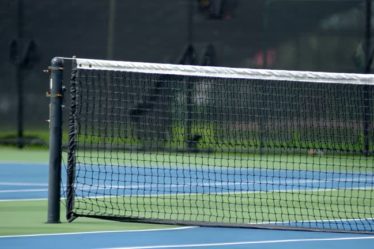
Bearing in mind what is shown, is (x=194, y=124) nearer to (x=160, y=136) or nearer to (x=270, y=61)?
(x=160, y=136)

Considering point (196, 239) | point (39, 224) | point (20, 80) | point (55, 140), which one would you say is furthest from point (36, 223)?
point (20, 80)

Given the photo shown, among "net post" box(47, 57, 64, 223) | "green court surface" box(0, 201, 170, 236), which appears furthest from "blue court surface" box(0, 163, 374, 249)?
"net post" box(47, 57, 64, 223)

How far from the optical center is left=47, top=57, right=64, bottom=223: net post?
765 cm

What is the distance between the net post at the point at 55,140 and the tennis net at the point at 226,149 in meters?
0.14

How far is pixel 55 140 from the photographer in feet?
25.2

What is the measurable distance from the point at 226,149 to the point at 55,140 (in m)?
5.77

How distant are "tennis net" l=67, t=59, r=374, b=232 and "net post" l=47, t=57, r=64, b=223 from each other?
142 mm

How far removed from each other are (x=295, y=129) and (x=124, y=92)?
249 cm

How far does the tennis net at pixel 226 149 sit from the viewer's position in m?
8.17

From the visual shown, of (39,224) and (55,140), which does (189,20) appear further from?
(39,224)

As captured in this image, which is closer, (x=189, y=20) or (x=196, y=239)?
(x=196, y=239)

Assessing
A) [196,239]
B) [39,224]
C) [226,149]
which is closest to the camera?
[196,239]

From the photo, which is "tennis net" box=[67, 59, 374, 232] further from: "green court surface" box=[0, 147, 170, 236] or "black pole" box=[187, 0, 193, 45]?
"black pole" box=[187, 0, 193, 45]

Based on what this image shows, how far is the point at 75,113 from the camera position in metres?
7.88
